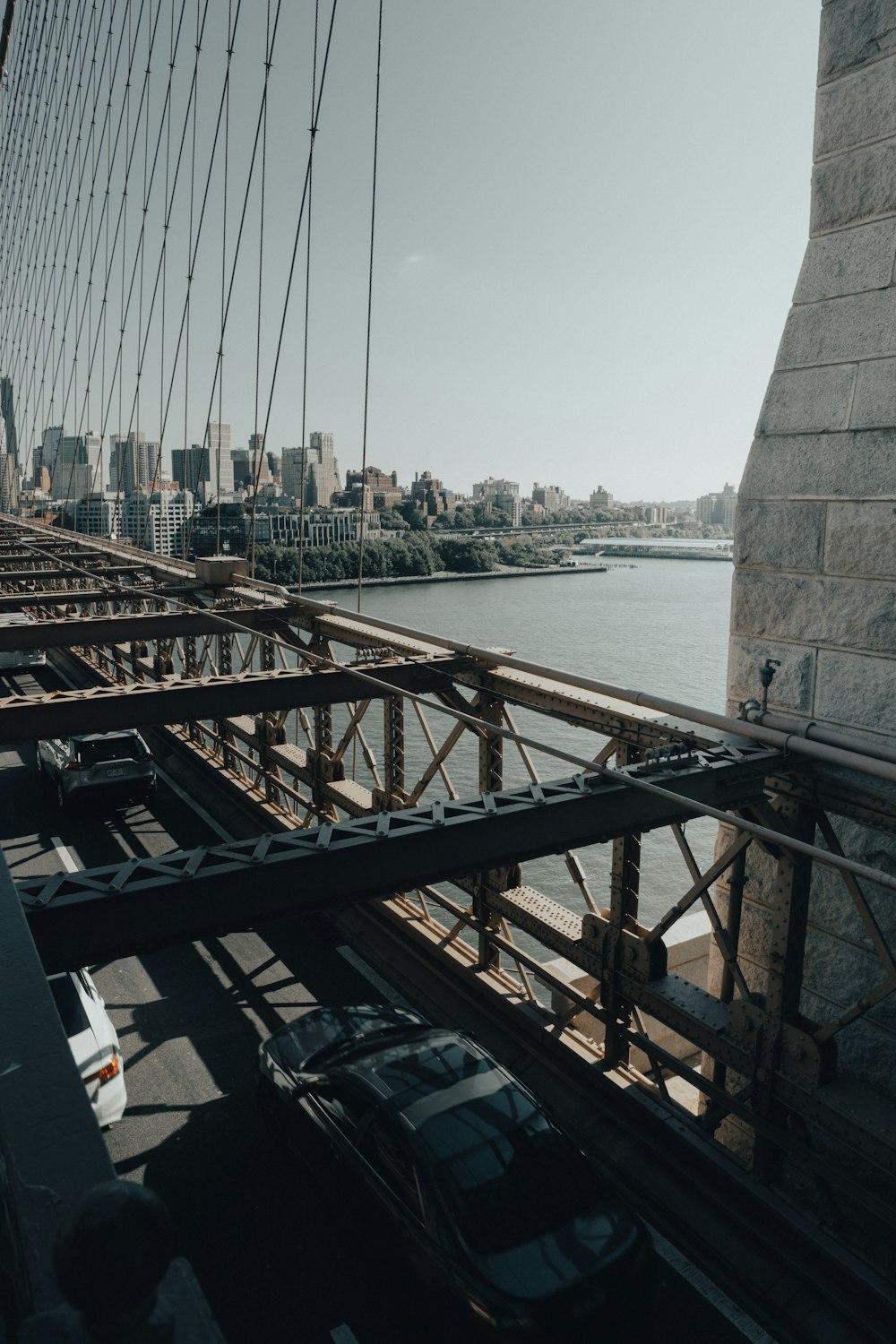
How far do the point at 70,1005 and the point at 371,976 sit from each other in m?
2.73

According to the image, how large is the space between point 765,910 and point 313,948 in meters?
4.40

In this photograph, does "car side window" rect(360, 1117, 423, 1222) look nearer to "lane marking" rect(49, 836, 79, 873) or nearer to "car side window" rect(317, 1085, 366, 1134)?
"car side window" rect(317, 1085, 366, 1134)

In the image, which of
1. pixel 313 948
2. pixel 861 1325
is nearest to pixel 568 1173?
pixel 861 1325

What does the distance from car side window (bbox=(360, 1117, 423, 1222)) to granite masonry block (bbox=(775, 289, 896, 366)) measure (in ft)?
15.4

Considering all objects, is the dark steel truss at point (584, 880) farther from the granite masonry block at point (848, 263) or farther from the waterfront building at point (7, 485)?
the waterfront building at point (7, 485)

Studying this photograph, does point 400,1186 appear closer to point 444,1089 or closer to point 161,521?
point 444,1089

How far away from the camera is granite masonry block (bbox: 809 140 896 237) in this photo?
533 cm

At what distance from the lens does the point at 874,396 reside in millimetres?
5422

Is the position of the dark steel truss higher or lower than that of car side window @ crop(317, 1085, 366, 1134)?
higher

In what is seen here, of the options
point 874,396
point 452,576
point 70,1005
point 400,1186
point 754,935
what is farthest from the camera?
point 452,576

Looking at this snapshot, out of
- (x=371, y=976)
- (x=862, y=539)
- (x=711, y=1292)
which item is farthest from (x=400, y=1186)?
(x=862, y=539)

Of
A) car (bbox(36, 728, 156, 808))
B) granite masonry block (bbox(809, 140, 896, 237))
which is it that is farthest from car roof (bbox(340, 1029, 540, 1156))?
car (bbox(36, 728, 156, 808))

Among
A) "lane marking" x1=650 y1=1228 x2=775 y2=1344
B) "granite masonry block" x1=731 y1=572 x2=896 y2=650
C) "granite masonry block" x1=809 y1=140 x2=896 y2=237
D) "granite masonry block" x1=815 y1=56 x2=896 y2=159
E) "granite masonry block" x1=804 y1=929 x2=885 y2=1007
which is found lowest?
"lane marking" x1=650 y1=1228 x2=775 y2=1344

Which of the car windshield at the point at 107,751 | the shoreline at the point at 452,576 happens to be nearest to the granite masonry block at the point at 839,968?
the car windshield at the point at 107,751
